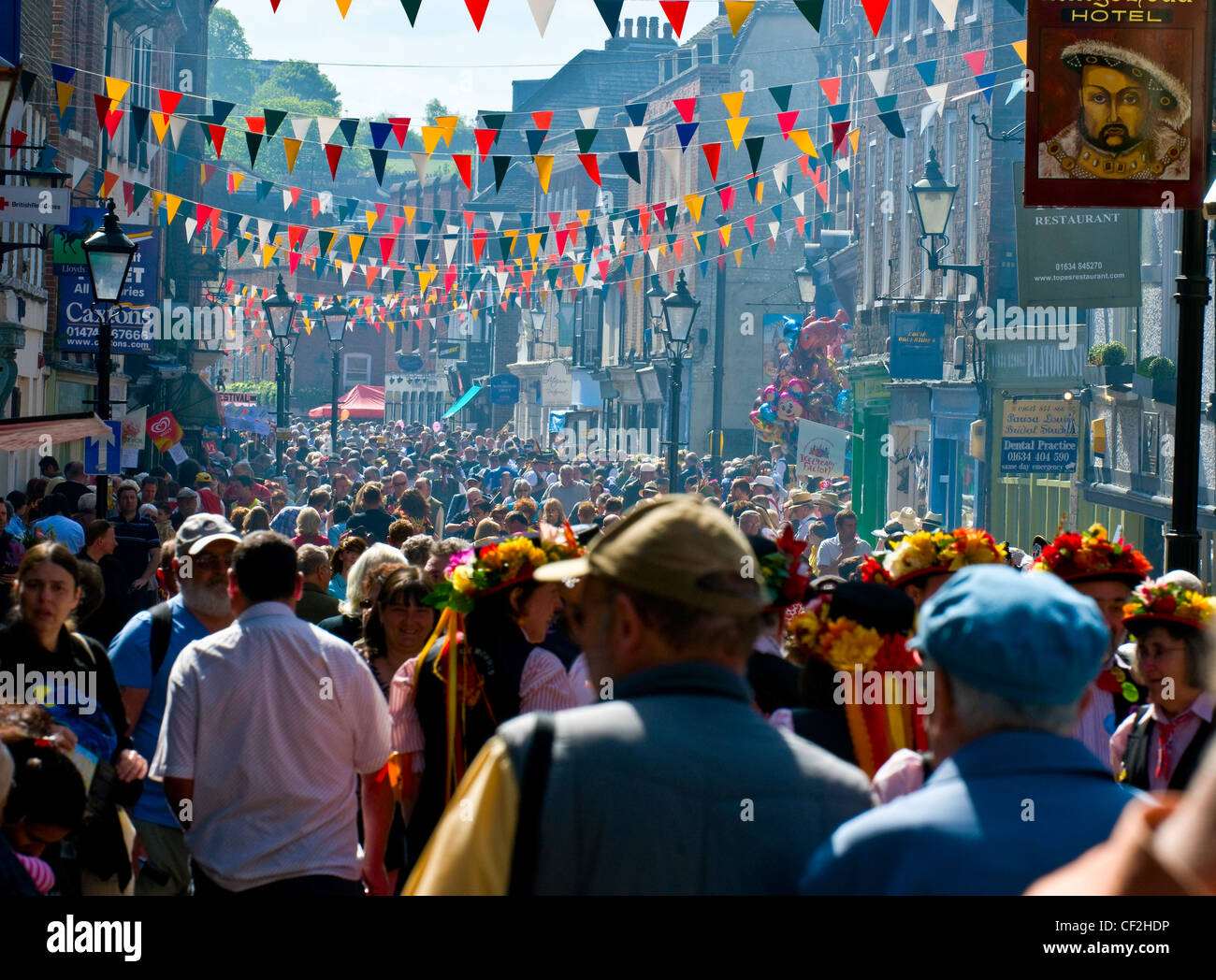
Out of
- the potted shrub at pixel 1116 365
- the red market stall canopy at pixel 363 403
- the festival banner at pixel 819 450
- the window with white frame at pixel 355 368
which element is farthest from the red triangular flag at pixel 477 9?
the window with white frame at pixel 355 368

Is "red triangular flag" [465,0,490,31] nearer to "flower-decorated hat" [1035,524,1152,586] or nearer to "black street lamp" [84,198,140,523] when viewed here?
"black street lamp" [84,198,140,523]

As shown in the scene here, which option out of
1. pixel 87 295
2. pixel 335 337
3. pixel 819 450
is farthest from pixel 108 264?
pixel 335 337

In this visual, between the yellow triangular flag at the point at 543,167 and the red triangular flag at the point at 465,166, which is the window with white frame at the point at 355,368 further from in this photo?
the yellow triangular flag at the point at 543,167

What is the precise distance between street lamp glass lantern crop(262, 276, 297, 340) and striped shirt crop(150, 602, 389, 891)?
26195 millimetres

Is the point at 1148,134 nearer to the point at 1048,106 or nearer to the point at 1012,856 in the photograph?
the point at 1048,106

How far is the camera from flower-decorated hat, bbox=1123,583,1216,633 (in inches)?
216

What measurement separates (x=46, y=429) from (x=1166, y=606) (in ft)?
23.9

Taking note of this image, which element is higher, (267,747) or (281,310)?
Answer: (281,310)

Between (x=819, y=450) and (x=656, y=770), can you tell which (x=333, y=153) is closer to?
(x=819, y=450)

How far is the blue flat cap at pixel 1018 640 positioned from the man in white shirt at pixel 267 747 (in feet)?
8.69

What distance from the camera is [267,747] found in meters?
4.73

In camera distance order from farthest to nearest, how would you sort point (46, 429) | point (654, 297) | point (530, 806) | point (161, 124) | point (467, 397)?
point (467, 397) → point (654, 297) → point (161, 124) → point (46, 429) → point (530, 806)

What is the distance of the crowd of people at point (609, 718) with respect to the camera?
2457 millimetres
